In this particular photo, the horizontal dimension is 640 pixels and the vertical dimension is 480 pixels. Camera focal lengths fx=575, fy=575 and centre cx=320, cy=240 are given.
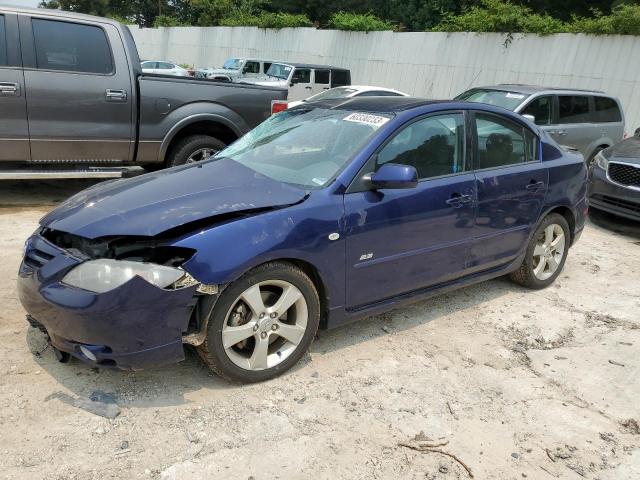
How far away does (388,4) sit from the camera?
33000mm

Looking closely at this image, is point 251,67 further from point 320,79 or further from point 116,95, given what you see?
point 116,95

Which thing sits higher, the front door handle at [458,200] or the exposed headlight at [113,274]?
the front door handle at [458,200]

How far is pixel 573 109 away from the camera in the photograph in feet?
32.1

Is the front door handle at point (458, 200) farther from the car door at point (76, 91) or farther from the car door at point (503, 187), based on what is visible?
the car door at point (76, 91)

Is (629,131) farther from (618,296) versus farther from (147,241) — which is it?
(147,241)

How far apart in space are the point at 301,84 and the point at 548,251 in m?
13.6

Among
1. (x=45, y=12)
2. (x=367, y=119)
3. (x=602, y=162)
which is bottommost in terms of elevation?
(x=602, y=162)

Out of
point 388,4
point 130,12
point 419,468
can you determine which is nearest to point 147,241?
point 419,468

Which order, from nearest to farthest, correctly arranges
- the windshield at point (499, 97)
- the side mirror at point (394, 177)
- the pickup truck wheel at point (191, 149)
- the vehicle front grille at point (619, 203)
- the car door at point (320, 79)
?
the side mirror at point (394, 177)
the pickup truck wheel at point (191, 149)
the vehicle front grille at point (619, 203)
the windshield at point (499, 97)
the car door at point (320, 79)

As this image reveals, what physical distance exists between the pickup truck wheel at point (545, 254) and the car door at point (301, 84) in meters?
13.1

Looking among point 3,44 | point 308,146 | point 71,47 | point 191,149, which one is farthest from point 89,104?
point 308,146

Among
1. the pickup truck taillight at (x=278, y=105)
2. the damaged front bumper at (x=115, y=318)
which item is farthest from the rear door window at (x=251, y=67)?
the damaged front bumper at (x=115, y=318)

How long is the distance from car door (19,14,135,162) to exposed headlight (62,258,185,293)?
377cm

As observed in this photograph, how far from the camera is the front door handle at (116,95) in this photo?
632 cm
